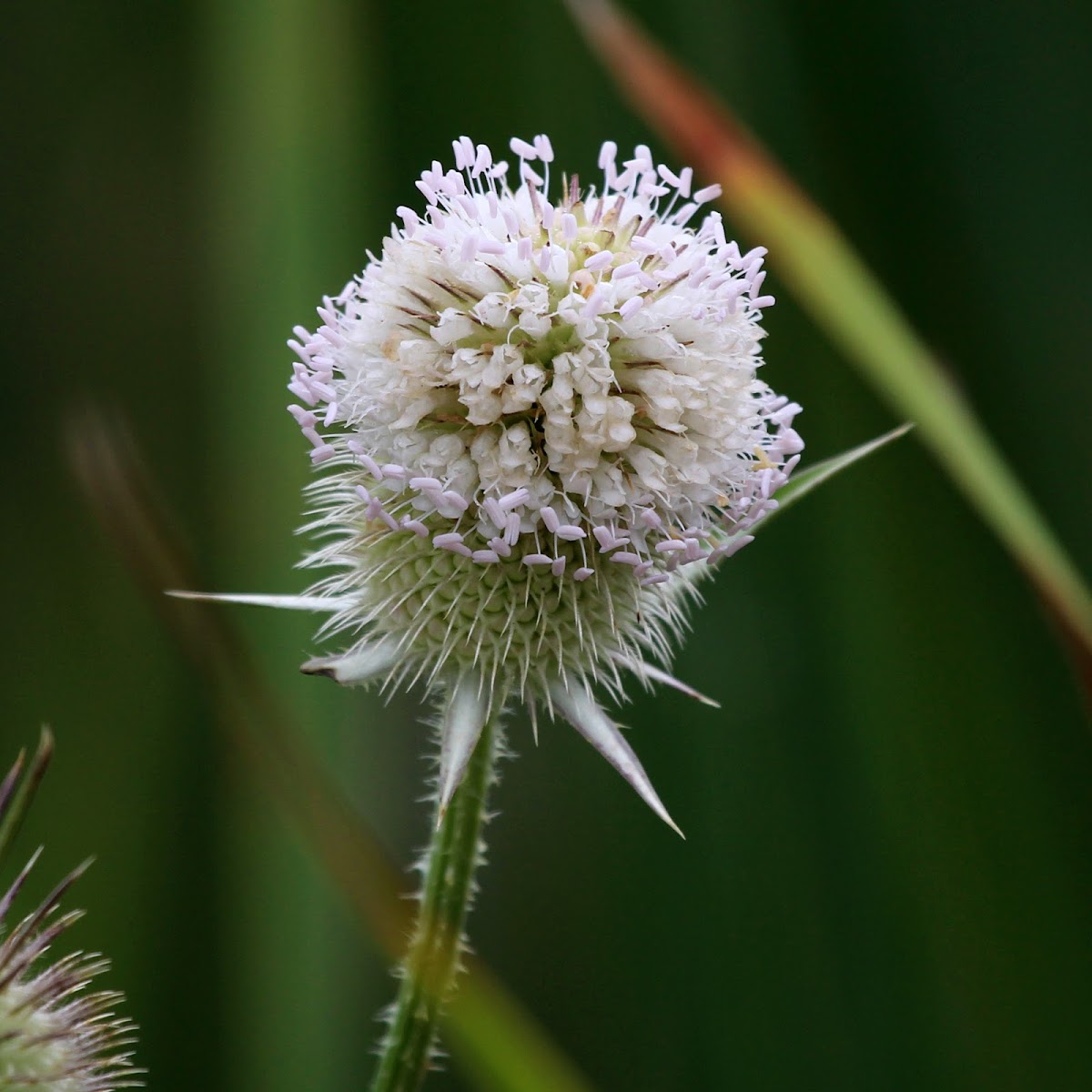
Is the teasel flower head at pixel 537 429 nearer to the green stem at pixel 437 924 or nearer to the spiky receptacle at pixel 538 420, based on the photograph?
the spiky receptacle at pixel 538 420

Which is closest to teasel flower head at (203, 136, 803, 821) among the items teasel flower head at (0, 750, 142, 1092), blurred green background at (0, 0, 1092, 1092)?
teasel flower head at (0, 750, 142, 1092)

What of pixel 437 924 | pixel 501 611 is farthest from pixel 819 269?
pixel 437 924

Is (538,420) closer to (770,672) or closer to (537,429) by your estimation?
(537,429)

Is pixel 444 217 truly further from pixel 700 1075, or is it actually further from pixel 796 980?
pixel 700 1075

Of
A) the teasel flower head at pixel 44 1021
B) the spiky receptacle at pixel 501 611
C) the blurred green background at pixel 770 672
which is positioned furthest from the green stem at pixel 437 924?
the blurred green background at pixel 770 672

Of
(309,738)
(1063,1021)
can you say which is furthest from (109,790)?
(1063,1021)

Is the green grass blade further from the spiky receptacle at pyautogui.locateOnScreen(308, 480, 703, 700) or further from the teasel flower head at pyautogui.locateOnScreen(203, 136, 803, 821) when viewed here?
the spiky receptacle at pyautogui.locateOnScreen(308, 480, 703, 700)

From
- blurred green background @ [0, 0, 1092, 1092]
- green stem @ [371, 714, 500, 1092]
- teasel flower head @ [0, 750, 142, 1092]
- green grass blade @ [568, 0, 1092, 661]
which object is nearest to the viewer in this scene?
teasel flower head @ [0, 750, 142, 1092]

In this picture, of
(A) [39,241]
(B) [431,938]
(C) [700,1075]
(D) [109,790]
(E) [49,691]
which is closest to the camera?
(B) [431,938]
